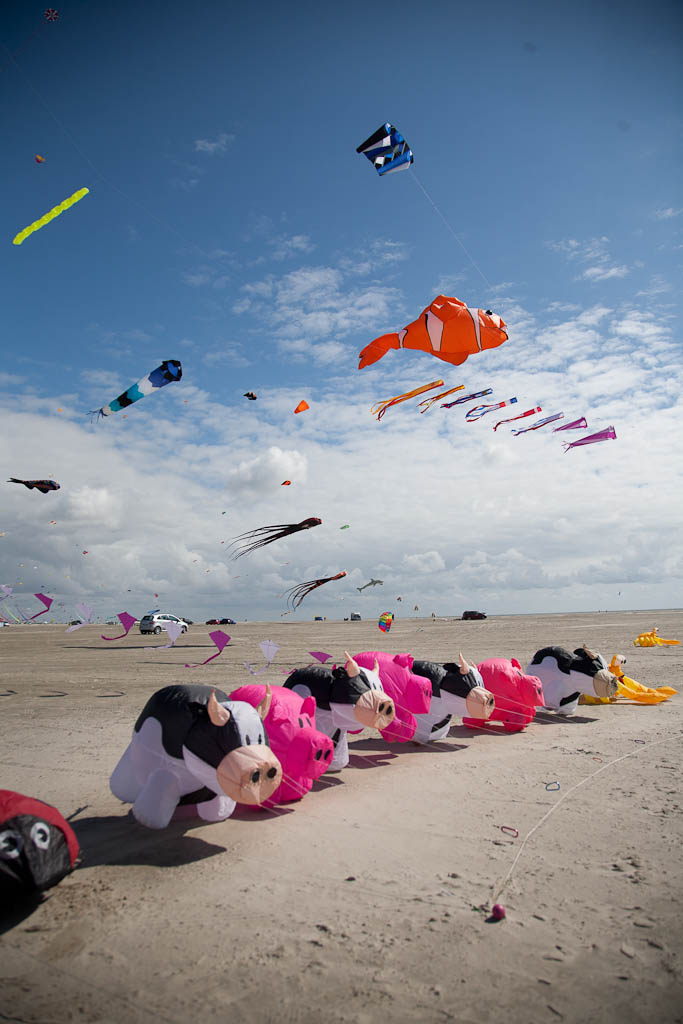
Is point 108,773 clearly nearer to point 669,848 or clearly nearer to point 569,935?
point 569,935

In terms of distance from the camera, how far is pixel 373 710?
7.45 metres

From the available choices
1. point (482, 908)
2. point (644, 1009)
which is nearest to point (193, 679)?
point (482, 908)

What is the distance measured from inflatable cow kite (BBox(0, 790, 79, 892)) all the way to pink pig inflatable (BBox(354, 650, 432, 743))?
493cm

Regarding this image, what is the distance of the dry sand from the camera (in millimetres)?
3230

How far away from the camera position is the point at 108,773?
7.63 metres

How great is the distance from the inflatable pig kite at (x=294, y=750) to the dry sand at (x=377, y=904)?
292 millimetres

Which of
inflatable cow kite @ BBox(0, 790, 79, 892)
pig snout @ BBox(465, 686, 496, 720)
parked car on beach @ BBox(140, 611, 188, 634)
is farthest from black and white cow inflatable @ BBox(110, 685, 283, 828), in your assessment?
parked car on beach @ BBox(140, 611, 188, 634)

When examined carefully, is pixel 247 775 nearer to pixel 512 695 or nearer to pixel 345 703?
pixel 345 703

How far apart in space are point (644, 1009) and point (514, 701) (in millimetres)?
6869

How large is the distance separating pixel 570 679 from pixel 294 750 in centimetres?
711

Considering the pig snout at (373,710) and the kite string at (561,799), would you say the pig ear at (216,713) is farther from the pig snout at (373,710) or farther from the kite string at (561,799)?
the kite string at (561,799)

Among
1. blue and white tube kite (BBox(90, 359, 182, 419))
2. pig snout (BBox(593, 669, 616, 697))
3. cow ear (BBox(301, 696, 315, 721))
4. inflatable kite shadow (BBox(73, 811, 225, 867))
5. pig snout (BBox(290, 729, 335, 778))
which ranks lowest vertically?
inflatable kite shadow (BBox(73, 811, 225, 867))

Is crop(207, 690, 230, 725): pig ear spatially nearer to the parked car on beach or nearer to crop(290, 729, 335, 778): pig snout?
crop(290, 729, 335, 778): pig snout

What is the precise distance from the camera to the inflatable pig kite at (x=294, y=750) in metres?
6.19
